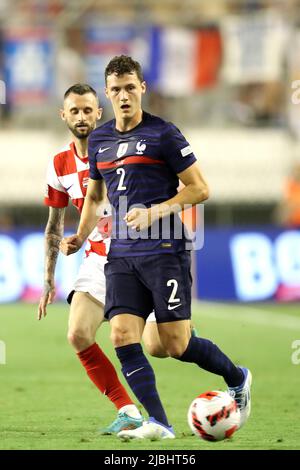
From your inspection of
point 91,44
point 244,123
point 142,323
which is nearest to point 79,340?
point 142,323

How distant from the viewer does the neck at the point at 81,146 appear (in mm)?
7934

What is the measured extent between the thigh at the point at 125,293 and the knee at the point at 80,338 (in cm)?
45

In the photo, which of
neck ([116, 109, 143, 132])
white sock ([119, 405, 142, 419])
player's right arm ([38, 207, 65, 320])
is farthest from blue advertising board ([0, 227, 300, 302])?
neck ([116, 109, 143, 132])

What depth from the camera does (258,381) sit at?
10.5m

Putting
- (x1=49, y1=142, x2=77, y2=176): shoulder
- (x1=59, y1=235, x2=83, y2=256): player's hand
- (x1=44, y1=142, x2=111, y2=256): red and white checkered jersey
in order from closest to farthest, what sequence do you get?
1. (x1=59, y1=235, x2=83, y2=256): player's hand
2. (x1=44, y1=142, x2=111, y2=256): red and white checkered jersey
3. (x1=49, y1=142, x2=77, y2=176): shoulder

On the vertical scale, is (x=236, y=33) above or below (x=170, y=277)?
above

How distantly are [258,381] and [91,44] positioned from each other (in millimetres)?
14098

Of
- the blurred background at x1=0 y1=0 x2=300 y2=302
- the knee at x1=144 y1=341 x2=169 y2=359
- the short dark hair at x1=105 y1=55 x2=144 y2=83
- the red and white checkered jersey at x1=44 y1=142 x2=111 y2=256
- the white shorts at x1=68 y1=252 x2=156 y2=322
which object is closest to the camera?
the short dark hair at x1=105 y1=55 x2=144 y2=83

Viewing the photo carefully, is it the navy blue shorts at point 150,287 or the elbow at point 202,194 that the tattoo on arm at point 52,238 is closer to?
the navy blue shorts at point 150,287

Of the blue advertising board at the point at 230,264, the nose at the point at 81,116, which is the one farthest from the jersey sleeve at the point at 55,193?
the blue advertising board at the point at 230,264

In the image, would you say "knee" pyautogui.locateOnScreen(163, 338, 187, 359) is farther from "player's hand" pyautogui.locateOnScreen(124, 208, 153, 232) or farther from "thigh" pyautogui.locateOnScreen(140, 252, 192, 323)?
"player's hand" pyautogui.locateOnScreen(124, 208, 153, 232)

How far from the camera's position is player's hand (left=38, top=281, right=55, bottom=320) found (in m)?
7.76

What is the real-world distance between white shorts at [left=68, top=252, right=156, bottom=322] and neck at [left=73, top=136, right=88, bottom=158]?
27.8 inches

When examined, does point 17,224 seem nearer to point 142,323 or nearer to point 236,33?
point 236,33
